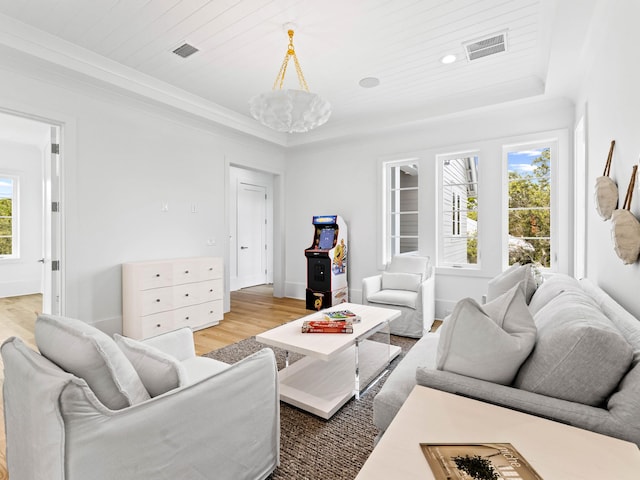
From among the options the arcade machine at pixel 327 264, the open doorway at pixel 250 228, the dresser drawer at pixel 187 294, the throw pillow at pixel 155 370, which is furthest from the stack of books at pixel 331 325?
the open doorway at pixel 250 228

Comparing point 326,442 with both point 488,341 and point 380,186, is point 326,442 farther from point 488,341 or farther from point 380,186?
point 380,186

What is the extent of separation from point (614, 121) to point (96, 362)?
292cm

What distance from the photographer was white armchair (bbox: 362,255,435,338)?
3.71m

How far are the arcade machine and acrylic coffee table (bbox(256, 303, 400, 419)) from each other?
1.88 m

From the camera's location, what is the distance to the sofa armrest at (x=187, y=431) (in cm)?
100

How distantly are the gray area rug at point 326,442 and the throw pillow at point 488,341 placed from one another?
81 cm

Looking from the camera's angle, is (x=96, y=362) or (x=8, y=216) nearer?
(x=96, y=362)

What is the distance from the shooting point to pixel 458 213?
4621 mm

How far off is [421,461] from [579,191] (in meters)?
3.85

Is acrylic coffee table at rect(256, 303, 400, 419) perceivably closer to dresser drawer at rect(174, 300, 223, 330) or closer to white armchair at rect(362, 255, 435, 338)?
white armchair at rect(362, 255, 435, 338)

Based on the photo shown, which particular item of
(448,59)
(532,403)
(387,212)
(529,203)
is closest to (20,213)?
(387,212)

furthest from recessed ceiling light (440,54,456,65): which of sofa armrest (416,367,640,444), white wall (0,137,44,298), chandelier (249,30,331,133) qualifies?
white wall (0,137,44,298)

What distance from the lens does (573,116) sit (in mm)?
3752

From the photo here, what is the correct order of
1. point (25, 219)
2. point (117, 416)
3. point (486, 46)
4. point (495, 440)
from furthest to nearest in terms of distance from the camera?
point (25, 219), point (486, 46), point (117, 416), point (495, 440)
